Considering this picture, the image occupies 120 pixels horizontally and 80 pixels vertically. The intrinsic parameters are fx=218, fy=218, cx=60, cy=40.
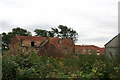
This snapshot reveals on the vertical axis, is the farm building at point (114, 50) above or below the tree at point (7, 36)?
below

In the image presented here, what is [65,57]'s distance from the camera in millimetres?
5879

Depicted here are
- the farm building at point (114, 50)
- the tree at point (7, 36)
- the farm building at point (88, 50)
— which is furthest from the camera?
the tree at point (7, 36)

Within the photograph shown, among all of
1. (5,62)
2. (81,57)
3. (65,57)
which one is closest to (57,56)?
(65,57)

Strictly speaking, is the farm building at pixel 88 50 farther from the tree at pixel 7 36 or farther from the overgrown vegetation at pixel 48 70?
the tree at pixel 7 36

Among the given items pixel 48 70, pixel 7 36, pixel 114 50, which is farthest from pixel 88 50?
pixel 7 36

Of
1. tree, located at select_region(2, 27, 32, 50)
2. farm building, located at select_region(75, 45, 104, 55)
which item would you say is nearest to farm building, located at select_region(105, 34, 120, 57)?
farm building, located at select_region(75, 45, 104, 55)

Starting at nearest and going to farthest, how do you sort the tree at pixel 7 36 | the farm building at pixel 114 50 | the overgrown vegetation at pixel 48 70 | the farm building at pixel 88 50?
the overgrown vegetation at pixel 48 70 → the farm building at pixel 114 50 → the farm building at pixel 88 50 → the tree at pixel 7 36

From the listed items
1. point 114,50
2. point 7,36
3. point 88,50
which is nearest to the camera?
point 114,50

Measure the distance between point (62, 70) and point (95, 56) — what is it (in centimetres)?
131

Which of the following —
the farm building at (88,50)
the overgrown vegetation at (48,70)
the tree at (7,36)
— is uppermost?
the tree at (7,36)

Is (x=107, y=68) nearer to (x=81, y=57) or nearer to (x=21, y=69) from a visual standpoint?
(x=81, y=57)

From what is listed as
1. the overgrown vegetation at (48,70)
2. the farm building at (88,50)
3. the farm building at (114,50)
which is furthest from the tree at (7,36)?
the farm building at (114,50)

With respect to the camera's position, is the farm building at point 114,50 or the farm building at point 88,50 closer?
the farm building at point 114,50

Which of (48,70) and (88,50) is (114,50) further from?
(48,70)
